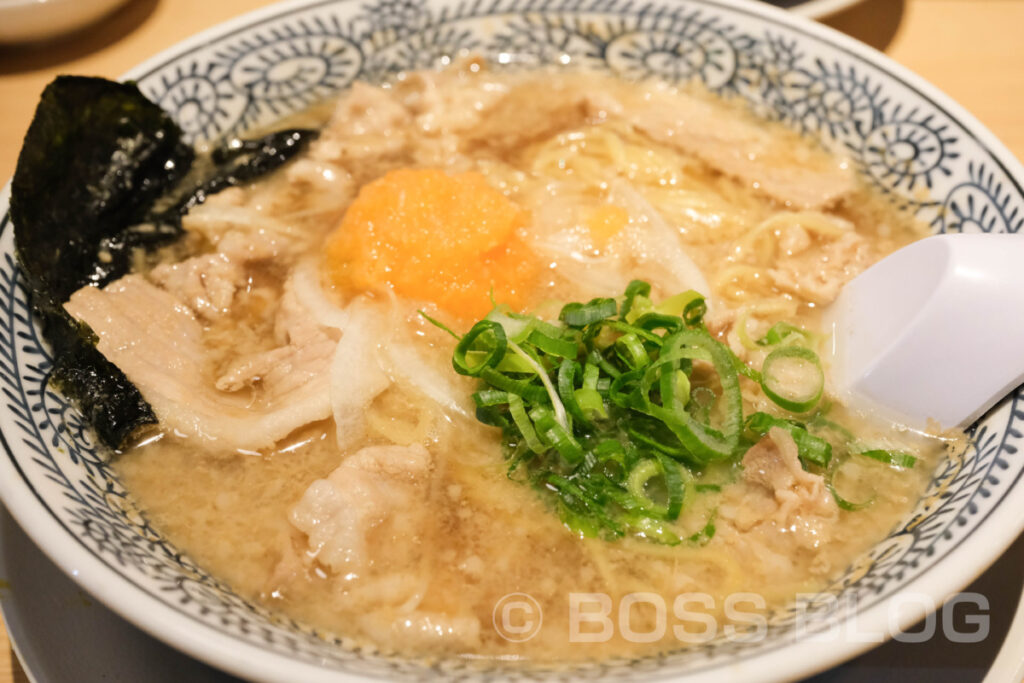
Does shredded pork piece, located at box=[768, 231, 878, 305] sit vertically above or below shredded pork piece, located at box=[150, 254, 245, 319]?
above

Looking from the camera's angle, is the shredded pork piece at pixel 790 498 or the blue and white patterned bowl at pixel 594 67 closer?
the blue and white patterned bowl at pixel 594 67

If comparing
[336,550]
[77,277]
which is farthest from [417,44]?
[336,550]

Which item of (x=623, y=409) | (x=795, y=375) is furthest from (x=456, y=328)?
(x=795, y=375)

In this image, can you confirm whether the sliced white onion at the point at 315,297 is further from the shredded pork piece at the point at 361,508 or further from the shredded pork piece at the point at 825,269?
the shredded pork piece at the point at 825,269

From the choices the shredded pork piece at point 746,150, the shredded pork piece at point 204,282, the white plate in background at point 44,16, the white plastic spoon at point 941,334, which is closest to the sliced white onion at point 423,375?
the shredded pork piece at point 204,282

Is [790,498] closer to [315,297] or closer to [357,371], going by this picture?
[357,371]

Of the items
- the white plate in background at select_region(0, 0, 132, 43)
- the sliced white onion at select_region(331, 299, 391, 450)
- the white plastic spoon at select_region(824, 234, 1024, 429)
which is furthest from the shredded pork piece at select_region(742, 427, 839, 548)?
the white plate in background at select_region(0, 0, 132, 43)

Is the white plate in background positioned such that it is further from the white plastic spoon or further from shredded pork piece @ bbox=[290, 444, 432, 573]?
the white plastic spoon
